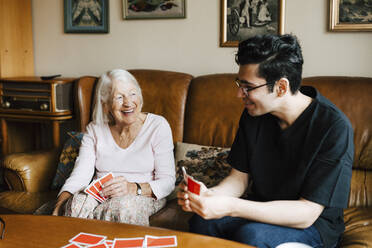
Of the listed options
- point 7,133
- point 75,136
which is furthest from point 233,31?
point 7,133

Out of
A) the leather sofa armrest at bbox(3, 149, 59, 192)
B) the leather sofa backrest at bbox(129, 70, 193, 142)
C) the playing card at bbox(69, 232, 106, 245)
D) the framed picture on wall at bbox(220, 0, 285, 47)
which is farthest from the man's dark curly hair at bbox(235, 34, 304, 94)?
the leather sofa armrest at bbox(3, 149, 59, 192)

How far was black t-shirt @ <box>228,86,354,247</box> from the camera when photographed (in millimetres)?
1447

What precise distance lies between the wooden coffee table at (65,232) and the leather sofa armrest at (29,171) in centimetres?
77

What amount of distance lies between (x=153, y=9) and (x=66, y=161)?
1.37 meters

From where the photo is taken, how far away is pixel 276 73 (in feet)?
4.98

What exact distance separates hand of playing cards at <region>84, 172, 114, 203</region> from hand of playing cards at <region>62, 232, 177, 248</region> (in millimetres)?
439

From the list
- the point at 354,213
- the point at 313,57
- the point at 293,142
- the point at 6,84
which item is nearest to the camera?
the point at 293,142

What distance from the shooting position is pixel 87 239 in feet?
4.77

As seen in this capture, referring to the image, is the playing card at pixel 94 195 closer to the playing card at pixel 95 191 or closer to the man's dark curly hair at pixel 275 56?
the playing card at pixel 95 191

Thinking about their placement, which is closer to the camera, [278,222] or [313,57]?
[278,222]

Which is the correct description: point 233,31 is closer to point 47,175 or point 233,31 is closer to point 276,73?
point 276,73

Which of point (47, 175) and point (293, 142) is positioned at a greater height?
point (293, 142)

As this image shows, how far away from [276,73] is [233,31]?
1423mm

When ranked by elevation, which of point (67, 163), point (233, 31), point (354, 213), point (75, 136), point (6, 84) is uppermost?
point (233, 31)
